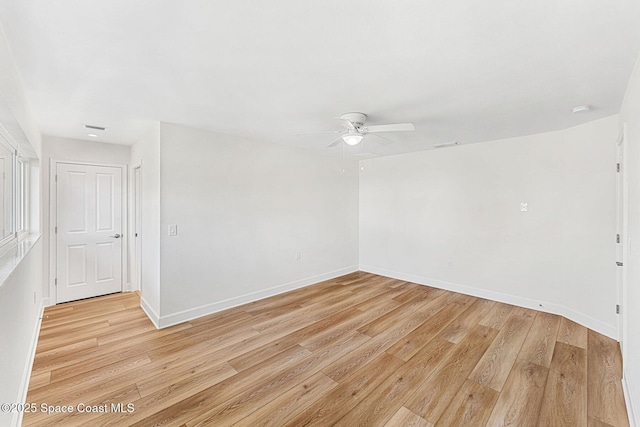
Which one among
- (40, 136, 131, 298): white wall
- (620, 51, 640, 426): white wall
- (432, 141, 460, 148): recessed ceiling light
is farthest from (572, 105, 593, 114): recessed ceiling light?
(40, 136, 131, 298): white wall

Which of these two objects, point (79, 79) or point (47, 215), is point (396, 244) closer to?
point (79, 79)

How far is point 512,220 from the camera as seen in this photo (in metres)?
3.88

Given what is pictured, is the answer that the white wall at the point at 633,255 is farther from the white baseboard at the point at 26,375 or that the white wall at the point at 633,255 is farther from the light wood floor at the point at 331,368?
the white baseboard at the point at 26,375

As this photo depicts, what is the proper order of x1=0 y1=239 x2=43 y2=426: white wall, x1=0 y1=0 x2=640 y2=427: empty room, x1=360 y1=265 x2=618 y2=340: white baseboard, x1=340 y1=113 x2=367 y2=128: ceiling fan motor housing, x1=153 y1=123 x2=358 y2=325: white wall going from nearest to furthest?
x1=0 y1=239 x2=43 y2=426: white wall → x1=0 y1=0 x2=640 y2=427: empty room → x1=340 y1=113 x2=367 y2=128: ceiling fan motor housing → x1=360 y1=265 x2=618 y2=340: white baseboard → x1=153 y1=123 x2=358 y2=325: white wall

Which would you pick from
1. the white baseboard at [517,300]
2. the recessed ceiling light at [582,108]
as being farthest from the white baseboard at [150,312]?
the recessed ceiling light at [582,108]

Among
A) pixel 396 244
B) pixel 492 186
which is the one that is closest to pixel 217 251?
pixel 396 244

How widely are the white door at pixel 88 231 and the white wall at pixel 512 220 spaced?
14.5 ft

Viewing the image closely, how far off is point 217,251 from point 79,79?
7.24 ft

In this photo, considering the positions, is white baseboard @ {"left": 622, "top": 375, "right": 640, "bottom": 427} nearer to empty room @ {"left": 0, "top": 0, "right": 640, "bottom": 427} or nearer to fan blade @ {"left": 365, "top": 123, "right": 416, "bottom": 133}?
empty room @ {"left": 0, "top": 0, "right": 640, "bottom": 427}

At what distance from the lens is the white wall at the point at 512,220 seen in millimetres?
3121

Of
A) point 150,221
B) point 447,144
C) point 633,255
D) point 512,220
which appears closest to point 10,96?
point 150,221

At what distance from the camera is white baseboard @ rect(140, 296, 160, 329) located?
10.4 ft

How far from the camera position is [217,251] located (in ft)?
11.9

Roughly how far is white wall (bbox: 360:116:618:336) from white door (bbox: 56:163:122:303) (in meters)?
4.43
